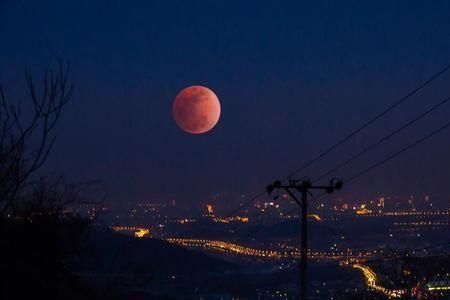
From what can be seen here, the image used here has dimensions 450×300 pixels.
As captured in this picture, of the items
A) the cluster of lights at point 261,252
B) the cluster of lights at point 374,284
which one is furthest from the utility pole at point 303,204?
the cluster of lights at point 261,252

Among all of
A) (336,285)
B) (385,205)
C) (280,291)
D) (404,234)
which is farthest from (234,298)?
(385,205)

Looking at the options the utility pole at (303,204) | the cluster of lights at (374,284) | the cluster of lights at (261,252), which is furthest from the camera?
the cluster of lights at (261,252)

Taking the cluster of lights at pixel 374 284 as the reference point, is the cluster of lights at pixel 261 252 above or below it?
above

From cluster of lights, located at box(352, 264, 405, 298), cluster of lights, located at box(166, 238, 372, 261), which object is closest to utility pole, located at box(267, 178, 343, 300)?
cluster of lights, located at box(352, 264, 405, 298)

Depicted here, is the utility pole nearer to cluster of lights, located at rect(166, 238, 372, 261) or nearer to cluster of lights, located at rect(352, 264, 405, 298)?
cluster of lights, located at rect(352, 264, 405, 298)

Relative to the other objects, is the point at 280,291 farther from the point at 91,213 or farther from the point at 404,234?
the point at 404,234

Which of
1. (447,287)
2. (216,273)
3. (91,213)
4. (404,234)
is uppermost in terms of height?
(404,234)

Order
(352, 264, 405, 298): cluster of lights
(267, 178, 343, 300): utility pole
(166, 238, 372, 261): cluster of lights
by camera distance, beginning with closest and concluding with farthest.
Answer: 1. (267, 178, 343, 300): utility pole
2. (352, 264, 405, 298): cluster of lights
3. (166, 238, 372, 261): cluster of lights

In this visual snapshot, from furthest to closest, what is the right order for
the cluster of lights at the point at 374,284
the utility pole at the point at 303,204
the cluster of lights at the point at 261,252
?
1. the cluster of lights at the point at 261,252
2. the cluster of lights at the point at 374,284
3. the utility pole at the point at 303,204

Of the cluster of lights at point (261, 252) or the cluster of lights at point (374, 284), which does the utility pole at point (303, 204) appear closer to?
the cluster of lights at point (374, 284)

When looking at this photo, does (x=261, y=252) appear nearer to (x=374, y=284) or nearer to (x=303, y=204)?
(x=374, y=284)

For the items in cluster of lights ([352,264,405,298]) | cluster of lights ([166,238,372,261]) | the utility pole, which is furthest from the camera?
cluster of lights ([166,238,372,261])
